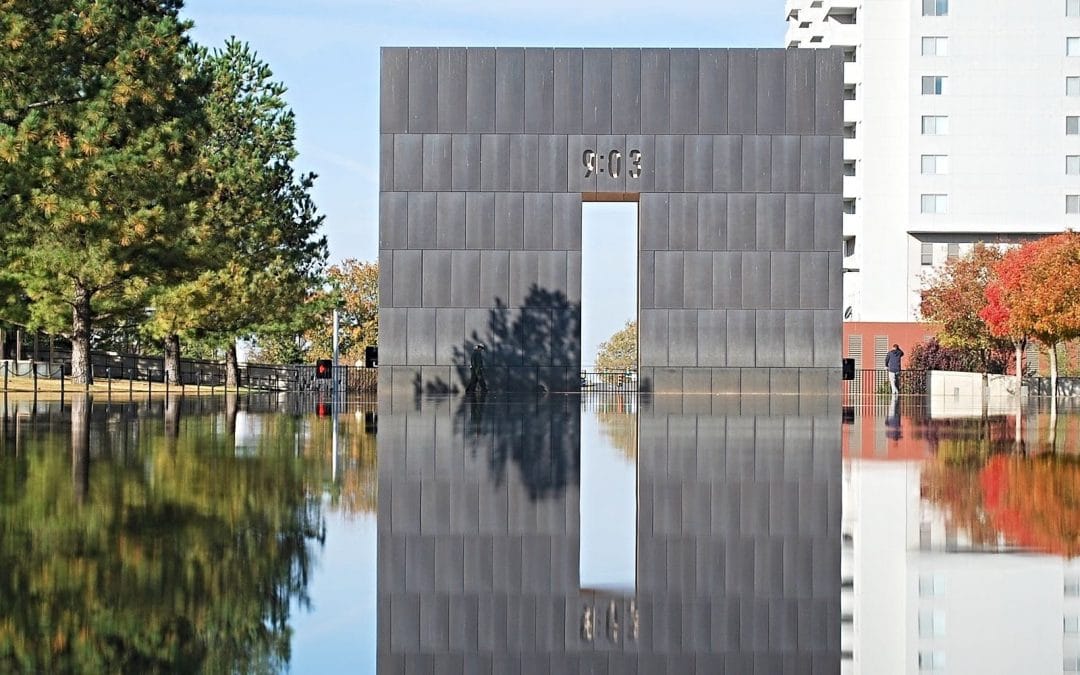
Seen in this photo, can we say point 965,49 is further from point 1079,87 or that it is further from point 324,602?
point 324,602

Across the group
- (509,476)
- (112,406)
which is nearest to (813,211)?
(112,406)

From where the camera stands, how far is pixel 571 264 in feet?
184

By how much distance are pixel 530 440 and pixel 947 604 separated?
15.8m

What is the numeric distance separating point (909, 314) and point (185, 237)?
52.4 metres

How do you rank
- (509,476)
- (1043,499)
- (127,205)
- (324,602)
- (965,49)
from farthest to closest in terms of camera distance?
1. (965,49)
2. (127,205)
3. (509,476)
4. (1043,499)
5. (324,602)

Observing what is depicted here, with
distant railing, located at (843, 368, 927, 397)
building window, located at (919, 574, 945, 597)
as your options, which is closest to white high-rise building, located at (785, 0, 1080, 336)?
distant railing, located at (843, 368, 927, 397)

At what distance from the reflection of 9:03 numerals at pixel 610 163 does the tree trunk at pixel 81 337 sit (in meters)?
17.9

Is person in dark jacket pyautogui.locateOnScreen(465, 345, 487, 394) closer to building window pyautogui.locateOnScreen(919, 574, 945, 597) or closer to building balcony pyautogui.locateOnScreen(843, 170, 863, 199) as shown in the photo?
building window pyautogui.locateOnScreen(919, 574, 945, 597)

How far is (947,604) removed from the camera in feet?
26.2

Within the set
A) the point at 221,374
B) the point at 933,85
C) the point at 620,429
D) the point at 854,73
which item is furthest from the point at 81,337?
the point at 933,85

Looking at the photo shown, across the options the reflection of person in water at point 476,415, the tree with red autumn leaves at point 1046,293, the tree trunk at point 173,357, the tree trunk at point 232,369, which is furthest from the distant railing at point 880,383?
the tree trunk at point 173,357

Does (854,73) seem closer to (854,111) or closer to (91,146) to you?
(854,111)

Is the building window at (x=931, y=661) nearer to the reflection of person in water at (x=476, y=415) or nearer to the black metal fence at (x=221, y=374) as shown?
the reflection of person in water at (x=476, y=415)

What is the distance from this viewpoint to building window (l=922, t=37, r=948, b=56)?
292 feet
